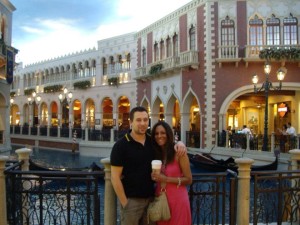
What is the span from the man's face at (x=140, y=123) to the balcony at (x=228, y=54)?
1232 cm

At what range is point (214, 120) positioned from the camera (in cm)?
1512

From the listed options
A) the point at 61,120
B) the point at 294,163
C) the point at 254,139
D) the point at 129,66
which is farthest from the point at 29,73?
the point at 294,163

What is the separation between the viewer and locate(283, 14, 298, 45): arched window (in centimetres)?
1500

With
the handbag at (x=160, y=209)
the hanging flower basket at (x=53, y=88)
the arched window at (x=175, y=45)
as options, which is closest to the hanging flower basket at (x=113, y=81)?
the hanging flower basket at (x=53, y=88)

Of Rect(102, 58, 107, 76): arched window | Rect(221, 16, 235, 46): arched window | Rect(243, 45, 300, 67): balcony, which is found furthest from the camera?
Rect(102, 58, 107, 76): arched window

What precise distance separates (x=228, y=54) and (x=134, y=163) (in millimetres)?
12645

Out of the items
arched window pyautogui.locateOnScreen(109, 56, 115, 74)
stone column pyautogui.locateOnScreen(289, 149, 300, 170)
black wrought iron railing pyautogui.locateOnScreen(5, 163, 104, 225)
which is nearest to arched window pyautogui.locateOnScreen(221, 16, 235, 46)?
arched window pyautogui.locateOnScreen(109, 56, 115, 74)

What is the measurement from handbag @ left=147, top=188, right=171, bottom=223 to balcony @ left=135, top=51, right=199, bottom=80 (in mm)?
13044

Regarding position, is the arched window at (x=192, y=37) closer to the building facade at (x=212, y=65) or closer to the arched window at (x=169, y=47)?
the building facade at (x=212, y=65)

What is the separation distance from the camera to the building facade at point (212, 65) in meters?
14.9

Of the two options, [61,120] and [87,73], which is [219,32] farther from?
[61,120]

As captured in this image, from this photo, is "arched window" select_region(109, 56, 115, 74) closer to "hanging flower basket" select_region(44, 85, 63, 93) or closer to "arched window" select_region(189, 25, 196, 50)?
"hanging flower basket" select_region(44, 85, 63, 93)

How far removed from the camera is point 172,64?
17062 millimetres

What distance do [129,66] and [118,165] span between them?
19664 mm
